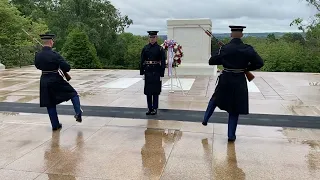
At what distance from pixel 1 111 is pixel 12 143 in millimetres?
2396

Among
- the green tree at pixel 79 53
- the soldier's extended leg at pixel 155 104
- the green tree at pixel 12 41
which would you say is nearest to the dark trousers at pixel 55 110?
the soldier's extended leg at pixel 155 104

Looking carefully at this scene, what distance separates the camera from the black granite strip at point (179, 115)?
6.05 metres

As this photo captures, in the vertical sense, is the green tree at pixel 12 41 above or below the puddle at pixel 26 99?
above

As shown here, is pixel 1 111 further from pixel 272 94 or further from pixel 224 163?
pixel 272 94

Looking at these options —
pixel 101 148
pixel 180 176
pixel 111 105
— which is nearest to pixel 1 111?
pixel 111 105

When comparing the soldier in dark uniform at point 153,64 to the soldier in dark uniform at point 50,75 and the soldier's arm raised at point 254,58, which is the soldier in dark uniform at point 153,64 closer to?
the soldier in dark uniform at point 50,75

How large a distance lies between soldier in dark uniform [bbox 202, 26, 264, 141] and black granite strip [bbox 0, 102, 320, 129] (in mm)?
1193

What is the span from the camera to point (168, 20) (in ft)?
45.1

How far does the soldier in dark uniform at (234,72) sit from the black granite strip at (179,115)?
119cm

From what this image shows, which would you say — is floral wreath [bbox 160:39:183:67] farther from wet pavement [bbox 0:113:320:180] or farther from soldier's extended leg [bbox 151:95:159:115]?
wet pavement [bbox 0:113:320:180]

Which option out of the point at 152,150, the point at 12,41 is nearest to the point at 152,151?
the point at 152,150

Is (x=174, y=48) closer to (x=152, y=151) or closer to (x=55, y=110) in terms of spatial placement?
(x=55, y=110)

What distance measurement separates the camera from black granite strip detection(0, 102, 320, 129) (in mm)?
6055

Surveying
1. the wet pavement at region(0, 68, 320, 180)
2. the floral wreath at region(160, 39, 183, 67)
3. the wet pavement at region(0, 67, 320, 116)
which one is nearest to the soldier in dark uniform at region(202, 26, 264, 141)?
the wet pavement at region(0, 68, 320, 180)
